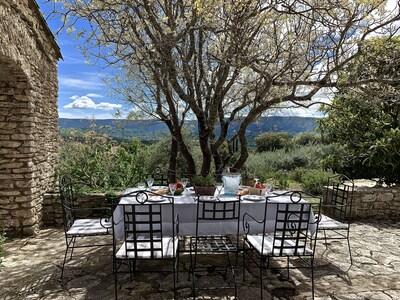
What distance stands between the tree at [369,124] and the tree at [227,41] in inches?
20.6

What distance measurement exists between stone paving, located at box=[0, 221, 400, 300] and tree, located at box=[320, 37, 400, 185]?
7.47 ft

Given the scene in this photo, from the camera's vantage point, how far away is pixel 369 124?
6.31 m

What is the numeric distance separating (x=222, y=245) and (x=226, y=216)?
0.54 metres

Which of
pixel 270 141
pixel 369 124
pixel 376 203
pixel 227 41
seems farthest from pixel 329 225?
pixel 270 141

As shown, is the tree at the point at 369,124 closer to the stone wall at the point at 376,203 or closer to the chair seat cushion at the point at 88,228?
the stone wall at the point at 376,203

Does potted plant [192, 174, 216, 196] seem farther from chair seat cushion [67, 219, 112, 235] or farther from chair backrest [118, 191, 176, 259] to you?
chair seat cushion [67, 219, 112, 235]

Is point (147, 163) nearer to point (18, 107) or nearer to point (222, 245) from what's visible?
point (18, 107)

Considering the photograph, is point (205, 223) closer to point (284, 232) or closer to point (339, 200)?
point (284, 232)

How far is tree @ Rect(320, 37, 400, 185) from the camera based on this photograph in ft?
15.7

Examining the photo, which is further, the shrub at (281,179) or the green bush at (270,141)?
the green bush at (270,141)

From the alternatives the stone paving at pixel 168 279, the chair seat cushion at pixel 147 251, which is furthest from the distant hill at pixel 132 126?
the chair seat cushion at pixel 147 251

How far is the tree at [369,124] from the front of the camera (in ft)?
15.7

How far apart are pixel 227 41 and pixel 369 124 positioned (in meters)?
3.85

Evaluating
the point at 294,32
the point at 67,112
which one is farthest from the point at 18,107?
the point at 294,32
